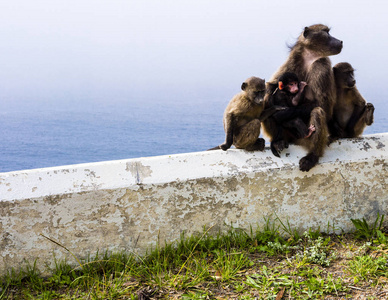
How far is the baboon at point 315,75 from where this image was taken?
313 cm

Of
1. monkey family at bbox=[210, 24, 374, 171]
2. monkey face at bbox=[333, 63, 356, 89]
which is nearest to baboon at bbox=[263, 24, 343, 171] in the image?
monkey family at bbox=[210, 24, 374, 171]

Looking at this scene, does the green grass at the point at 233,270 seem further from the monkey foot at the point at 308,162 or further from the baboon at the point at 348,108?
the baboon at the point at 348,108

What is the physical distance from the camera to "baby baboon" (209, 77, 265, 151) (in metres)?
3.17

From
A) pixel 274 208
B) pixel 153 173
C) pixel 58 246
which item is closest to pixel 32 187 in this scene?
pixel 58 246

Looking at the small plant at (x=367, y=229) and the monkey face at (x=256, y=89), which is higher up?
the monkey face at (x=256, y=89)

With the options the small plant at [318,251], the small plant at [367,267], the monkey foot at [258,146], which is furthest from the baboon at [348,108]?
the small plant at [367,267]

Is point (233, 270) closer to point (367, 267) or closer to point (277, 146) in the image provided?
point (367, 267)

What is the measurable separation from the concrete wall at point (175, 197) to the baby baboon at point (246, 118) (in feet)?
0.29

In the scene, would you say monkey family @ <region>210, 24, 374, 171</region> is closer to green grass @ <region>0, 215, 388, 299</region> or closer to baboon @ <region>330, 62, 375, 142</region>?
baboon @ <region>330, 62, 375, 142</region>

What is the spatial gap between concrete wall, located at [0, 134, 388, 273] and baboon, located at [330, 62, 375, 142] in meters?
0.26

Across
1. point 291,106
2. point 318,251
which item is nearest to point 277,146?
point 291,106

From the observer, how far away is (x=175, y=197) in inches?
113

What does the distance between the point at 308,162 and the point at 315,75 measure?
0.74m

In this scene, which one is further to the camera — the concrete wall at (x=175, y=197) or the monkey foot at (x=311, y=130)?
the monkey foot at (x=311, y=130)
